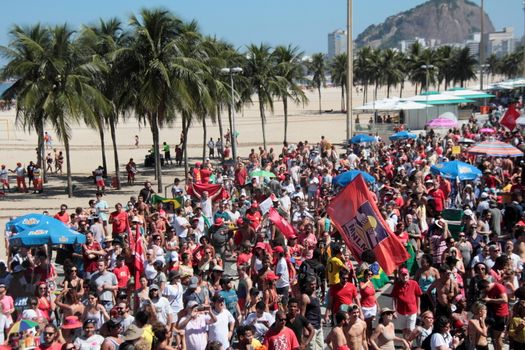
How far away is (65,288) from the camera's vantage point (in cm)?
1106

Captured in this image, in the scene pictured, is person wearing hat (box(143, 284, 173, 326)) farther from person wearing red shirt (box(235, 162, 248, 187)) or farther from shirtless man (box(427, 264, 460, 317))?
person wearing red shirt (box(235, 162, 248, 187))

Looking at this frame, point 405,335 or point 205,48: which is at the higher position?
point 205,48

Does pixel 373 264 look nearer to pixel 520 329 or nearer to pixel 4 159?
pixel 520 329

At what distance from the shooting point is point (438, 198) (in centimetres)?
1759

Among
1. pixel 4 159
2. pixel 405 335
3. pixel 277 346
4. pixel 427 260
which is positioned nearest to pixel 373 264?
pixel 427 260

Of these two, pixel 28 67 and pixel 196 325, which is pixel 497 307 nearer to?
pixel 196 325

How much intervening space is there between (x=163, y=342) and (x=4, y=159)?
3714 centimetres

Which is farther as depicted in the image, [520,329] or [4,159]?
[4,159]

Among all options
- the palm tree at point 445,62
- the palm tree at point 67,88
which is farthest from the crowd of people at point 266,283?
the palm tree at point 445,62

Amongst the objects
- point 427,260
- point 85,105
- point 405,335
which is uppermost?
point 85,105

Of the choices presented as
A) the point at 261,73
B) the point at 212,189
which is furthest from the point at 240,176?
the point at 261,73

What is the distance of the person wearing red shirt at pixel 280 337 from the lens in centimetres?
870

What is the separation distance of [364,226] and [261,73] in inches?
1145

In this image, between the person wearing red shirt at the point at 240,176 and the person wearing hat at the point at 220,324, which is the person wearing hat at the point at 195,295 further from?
the person wearing red shirt at the point at 240,176
